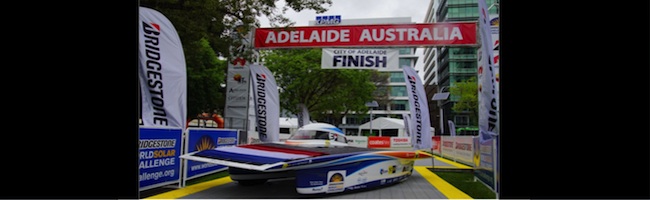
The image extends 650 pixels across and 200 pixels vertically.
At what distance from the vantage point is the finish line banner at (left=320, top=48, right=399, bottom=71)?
9375mm

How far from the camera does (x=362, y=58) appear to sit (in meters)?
9.38

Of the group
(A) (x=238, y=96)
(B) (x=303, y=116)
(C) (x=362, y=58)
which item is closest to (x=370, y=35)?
(C) (x=362, y=58)

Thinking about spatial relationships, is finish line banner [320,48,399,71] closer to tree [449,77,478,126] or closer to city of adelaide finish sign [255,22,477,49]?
city of adelaide finish sign [255,22,477,49]

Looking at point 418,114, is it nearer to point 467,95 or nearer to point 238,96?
point 238,96

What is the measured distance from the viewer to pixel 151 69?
5.48 metres

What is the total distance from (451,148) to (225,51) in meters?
8.35

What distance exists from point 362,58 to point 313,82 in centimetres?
1257

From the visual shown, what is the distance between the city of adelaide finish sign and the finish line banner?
0.28 metres

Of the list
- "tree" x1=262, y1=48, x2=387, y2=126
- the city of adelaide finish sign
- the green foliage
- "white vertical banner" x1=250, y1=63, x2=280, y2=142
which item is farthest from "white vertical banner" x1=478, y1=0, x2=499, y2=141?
"tree" x1=262, y1=48, x2=387, y2=126

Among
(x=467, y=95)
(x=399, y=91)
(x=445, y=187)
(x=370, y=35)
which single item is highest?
(x=399, y=91)
